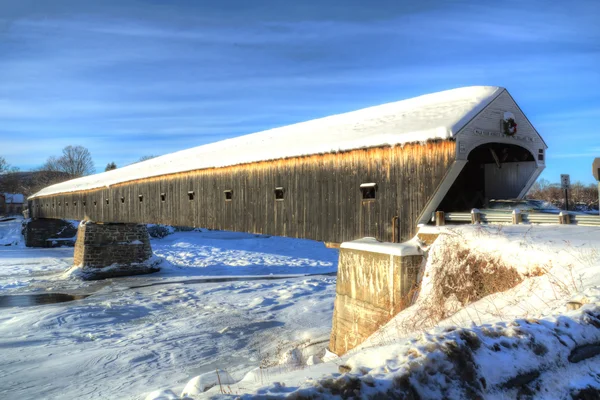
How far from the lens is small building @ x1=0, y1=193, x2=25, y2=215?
5662 centimetres

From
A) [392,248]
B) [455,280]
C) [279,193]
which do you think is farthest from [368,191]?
[455,280]

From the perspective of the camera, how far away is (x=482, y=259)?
18.6 feet

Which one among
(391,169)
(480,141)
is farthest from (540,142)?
(391,169)

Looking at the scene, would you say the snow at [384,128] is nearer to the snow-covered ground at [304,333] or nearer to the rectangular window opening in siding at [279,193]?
the rectangular window opening in siding at [279,193]

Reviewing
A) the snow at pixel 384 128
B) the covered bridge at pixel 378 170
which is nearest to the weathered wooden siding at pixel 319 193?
the covered bridge at pixel 378 170

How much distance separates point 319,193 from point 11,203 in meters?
62.2

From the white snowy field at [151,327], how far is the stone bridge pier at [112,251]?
1.02 m

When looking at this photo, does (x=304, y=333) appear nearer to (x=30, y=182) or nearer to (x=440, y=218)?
(x=440, y=218)

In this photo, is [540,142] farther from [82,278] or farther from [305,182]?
[82,278]

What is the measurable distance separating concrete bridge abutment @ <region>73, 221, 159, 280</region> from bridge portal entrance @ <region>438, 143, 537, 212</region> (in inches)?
711

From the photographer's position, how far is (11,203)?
58406mm

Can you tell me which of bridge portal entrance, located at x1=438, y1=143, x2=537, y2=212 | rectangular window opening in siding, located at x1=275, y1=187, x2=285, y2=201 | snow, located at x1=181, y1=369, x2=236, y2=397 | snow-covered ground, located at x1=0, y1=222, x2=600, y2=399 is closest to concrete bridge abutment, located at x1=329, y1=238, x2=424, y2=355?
snow-covered ground, located at x1=0, y1=222, x2=600, y2=399

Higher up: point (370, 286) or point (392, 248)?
point (392, 248)

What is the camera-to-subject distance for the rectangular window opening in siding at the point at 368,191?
8.18 metres
